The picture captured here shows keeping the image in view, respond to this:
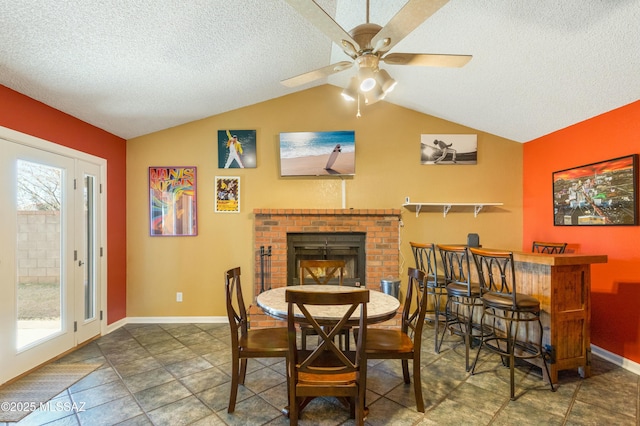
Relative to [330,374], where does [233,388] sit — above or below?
below

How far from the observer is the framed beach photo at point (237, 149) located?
3.90m

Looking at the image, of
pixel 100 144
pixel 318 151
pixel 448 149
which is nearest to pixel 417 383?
pixel 318 151

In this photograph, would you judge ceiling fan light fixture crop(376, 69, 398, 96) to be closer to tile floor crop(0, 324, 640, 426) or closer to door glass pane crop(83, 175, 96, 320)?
tile floor crop(0, 324, 640, 426)

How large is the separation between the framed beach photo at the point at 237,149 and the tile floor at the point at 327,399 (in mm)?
2283

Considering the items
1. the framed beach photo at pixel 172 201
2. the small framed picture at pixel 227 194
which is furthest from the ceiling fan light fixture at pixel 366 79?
the framed beach photo at pixel 172 201

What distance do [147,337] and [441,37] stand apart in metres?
4.35

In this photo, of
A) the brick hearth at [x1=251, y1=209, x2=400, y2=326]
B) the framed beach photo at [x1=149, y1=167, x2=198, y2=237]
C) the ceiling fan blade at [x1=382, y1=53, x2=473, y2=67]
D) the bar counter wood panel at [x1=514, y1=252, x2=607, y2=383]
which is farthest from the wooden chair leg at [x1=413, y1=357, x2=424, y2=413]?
the framed beach photo at [x1=149, y1=167, x2=198, y2=237]

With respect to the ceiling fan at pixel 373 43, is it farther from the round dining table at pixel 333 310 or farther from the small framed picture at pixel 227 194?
the small framed picture at pixel 227 194

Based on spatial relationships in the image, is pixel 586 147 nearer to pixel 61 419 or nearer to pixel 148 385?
pixel 148 385

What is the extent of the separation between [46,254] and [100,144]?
1.39 m

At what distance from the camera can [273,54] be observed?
9.52 ft

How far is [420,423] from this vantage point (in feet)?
6.23

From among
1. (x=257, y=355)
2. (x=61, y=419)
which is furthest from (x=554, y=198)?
(x=61, y=419)

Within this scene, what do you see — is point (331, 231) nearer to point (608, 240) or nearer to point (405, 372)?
point (405, 372)
